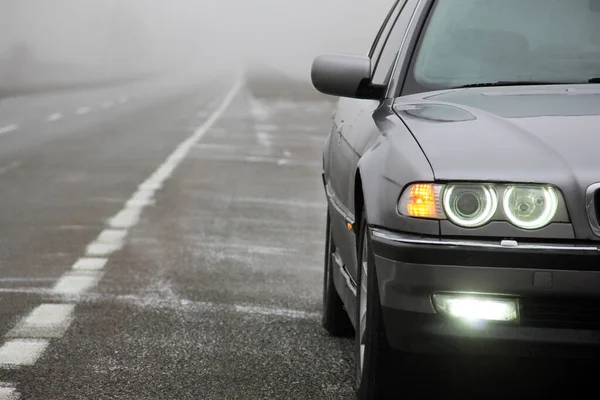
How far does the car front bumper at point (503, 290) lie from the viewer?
160 inches

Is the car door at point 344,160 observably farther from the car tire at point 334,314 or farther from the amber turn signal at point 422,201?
the amber turn signal at point 422,201

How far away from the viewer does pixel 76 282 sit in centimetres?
791

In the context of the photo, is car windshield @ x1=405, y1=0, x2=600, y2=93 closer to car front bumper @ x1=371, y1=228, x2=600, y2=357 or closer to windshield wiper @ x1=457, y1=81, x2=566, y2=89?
windshield wiper @ x1=457, y1=81, x2=566, y2=89

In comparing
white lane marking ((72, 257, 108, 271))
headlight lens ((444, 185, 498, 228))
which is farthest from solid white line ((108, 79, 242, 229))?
headlight lens ((444, 185, 498, 228))

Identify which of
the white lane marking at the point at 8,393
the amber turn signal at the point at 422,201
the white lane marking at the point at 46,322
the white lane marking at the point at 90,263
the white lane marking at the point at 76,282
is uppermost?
the amber turn signal at the point at 422,201

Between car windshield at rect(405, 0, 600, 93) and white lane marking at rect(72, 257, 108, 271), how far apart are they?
3.57 metres

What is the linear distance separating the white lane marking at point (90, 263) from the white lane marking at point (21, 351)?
229 cm

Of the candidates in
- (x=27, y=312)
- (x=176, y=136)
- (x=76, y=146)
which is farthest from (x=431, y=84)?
(x=176, y=136)

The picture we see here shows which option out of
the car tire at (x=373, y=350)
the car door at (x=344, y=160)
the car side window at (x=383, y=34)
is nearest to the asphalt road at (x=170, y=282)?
the car tire at (x=373, y=350)

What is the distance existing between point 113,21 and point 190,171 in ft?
519

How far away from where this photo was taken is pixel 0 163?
1736cm

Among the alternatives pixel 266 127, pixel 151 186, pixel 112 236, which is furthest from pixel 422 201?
pixel 266 127

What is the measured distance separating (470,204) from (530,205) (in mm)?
188

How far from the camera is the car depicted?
4.10m
